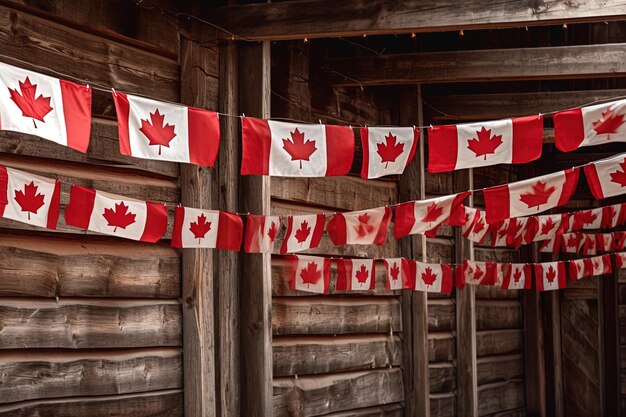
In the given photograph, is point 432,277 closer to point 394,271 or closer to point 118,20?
point 394,271

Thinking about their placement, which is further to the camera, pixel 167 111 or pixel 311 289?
pixel 311 289

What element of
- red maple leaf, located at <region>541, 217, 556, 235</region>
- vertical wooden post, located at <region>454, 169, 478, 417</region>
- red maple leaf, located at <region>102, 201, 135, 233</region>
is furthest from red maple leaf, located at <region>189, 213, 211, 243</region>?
vertical wooden post, located at <region>454, 169, 478, 417</region>

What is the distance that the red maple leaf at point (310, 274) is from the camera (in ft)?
26.4

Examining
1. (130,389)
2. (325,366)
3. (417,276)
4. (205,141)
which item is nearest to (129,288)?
(130,389)

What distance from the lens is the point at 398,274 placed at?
920 cm

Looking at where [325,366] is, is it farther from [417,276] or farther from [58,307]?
[58,307]

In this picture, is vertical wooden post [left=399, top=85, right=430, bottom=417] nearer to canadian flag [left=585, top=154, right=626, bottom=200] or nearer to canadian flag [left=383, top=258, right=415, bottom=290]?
canadian flag [left=383, top=258, right=415, bottom=290]

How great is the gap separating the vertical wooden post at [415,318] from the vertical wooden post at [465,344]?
1.21 metres

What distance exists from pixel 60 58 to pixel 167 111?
2.67ft

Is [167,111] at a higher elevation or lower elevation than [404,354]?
higher

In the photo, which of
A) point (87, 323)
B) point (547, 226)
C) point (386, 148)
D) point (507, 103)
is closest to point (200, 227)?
point (87, 323)

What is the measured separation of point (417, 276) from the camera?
9477 mm

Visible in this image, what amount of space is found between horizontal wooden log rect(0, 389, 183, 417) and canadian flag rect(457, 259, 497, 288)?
4.39m

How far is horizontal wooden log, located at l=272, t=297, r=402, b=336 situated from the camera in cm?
802
